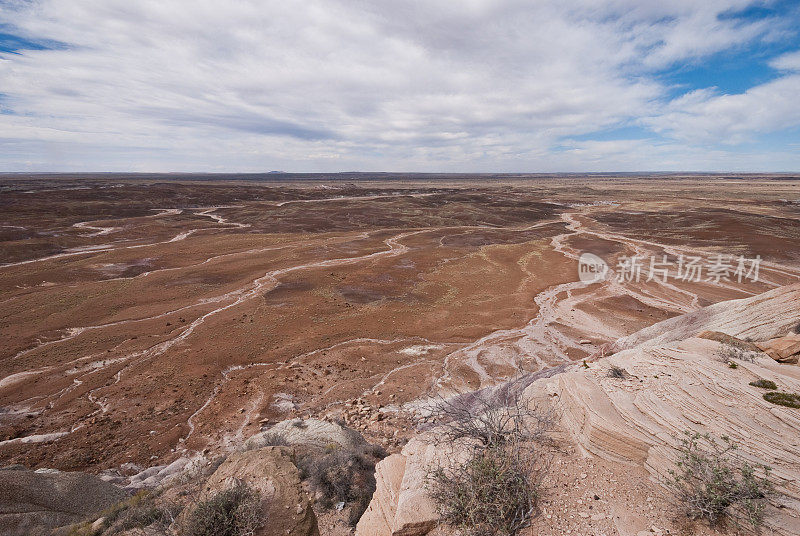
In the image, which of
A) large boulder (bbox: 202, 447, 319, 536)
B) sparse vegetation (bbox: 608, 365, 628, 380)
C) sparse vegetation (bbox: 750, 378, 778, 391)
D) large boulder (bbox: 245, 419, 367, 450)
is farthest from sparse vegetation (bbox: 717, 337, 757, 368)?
large boulder (bbox: 202, 447, 319, 536)

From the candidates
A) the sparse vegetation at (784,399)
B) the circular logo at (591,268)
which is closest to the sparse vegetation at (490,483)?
the sparse vegetation at (784,399)

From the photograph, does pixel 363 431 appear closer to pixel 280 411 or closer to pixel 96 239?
pixel 280 411

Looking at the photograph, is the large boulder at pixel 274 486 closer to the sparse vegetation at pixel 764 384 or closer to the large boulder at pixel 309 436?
the large boulder at pixel 309 436

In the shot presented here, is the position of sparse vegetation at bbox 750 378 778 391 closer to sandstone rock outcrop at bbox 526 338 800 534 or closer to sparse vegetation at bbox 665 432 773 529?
sandstone rock outcrop at bbox 526 338 800 534

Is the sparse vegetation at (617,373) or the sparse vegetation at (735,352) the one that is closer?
the sparse vegetation at (617,373)

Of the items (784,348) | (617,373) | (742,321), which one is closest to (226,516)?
(617,373)

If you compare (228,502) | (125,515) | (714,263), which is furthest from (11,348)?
(714,263)
